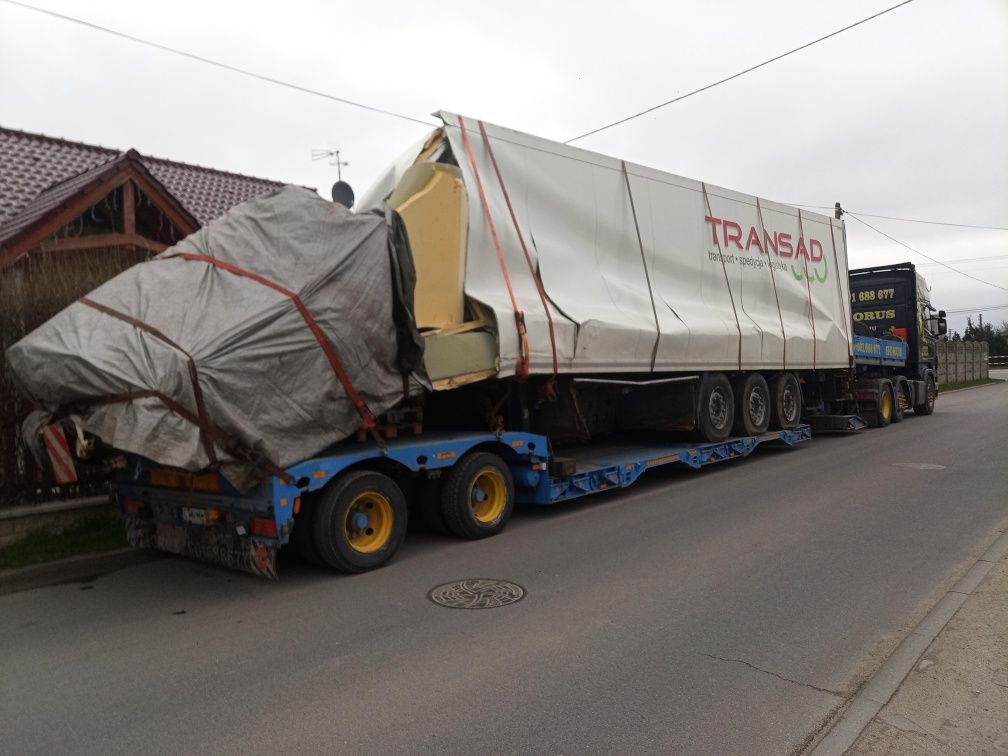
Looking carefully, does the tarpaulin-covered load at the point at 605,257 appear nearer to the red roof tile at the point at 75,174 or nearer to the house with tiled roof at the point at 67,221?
the house with tiled roof at the point at 67,221

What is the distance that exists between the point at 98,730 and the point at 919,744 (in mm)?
3879

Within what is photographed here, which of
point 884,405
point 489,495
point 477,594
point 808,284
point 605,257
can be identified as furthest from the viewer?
point 884,405

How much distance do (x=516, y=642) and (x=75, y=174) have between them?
38.7 feet

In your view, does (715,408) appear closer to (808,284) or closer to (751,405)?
(751,405)

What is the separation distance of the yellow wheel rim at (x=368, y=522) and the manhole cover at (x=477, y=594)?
3.03ft

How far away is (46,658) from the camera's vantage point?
185 inches

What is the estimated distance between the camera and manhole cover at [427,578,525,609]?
5.41m

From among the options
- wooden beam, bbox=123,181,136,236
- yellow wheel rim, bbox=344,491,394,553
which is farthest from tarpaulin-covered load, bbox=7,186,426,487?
wooden beam, bbox=123,181,136,236

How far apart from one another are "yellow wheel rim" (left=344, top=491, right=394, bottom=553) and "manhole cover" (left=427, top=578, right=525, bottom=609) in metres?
0.92

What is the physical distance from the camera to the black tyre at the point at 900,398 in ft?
59.7

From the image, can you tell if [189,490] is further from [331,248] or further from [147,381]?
[331,248]

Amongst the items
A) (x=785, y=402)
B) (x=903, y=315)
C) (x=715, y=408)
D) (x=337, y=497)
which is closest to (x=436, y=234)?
(x=337, y=497)

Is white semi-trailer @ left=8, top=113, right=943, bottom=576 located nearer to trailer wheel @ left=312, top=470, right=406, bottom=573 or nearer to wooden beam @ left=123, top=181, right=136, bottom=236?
trailer wheel @ left=312, top=470, right=406, bottom=573

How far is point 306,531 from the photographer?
6.15m
